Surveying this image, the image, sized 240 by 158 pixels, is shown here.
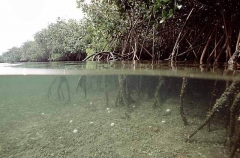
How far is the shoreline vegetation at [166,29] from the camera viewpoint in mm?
4938

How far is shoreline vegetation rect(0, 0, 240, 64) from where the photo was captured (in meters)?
4.94

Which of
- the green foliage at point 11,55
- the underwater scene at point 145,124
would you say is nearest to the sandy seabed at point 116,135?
the underwater scene at point 145,124

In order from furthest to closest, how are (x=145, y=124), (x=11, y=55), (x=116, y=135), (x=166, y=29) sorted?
(x=11, y=55) → (x=166, y=29) → (x=145, y=124) → (x=116, y=135)

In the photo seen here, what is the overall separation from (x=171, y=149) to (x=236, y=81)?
1598 mm

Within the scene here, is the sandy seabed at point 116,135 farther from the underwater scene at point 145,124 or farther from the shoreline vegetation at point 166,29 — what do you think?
the shoreline vegetation at point 166,29

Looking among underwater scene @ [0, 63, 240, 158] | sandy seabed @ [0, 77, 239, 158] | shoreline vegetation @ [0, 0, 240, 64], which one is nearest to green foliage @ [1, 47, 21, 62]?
shoreline vegetation @ [0, 0, 240, 64]

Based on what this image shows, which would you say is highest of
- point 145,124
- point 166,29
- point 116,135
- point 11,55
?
point 166,29

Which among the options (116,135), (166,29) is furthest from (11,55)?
(116,135)

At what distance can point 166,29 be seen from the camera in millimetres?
8430

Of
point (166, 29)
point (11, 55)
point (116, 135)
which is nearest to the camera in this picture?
point (116, 135)

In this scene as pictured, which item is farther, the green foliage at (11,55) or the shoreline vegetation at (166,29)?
the green foliage at (11,55)

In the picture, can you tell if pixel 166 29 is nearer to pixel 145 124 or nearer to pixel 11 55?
pixel 145 124

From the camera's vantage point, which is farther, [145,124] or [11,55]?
[11,55]

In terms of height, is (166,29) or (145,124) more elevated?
(166,29)
